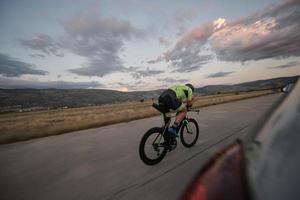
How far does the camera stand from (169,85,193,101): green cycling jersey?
16.7 ft

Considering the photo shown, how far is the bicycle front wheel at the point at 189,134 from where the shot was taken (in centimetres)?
583

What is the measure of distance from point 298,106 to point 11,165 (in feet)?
22.0

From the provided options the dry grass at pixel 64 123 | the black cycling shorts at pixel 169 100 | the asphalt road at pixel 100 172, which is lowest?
the dry grass at pixel 64 123

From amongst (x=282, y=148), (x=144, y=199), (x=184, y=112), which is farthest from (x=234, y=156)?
(x=184, y=112)

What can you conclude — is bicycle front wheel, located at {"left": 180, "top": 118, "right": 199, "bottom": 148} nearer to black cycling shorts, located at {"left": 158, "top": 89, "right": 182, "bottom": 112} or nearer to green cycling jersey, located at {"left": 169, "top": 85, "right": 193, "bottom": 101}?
green cycling jersey, located at {"left": 169, "top": 85, "right": 193, "bottom": 101}

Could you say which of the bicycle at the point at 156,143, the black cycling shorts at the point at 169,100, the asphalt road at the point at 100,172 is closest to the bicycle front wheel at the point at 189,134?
the asphalt road at the point at 100,172

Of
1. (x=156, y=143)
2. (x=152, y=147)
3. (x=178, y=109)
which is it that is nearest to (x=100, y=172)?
(x=152, y=147)

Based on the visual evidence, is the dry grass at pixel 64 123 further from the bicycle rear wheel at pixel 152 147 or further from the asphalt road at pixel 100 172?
the bicycle rear wheel at pixel 152 147

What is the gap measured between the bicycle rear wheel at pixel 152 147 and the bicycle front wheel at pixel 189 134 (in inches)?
41.4

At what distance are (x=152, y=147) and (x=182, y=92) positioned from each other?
5.02ft

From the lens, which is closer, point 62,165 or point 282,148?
point 282,148

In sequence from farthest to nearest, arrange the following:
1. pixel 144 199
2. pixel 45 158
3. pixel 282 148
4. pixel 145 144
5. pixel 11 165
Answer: pixel 45 158
pixel 11 165
pixel 145 144
pixel 144 199
pixel 282 148

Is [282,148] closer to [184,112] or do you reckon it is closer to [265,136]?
[265,136]

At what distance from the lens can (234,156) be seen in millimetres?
985
